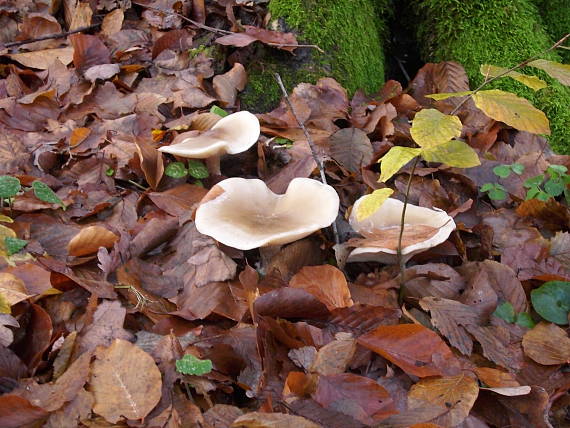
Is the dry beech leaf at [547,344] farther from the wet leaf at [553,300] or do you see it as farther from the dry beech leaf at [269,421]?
the dry beech leaf at [269,421]

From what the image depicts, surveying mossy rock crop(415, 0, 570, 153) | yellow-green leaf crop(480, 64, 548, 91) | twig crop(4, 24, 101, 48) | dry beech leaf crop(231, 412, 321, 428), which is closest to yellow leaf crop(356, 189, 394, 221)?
yellow-green leaf crop(480, 64, 548, 91)

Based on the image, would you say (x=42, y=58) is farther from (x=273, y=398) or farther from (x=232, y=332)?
(x=273, y=398)

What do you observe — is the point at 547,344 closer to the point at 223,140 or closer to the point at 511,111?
the point at 511,111

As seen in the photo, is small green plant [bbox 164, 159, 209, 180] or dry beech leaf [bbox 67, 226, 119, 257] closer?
dry beech leaf [bbox 67, 226, 119, 257]

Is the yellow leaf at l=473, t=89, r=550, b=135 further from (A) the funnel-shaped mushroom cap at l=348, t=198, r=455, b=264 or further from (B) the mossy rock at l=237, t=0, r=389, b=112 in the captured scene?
(B) the mossy rock at l=237, t=0, r=389, b=112

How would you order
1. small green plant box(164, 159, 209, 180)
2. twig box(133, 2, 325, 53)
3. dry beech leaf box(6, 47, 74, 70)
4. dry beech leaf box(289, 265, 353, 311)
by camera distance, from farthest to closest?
dry beech leaf box(6, 47, 74, 70) → twig box(133, 2, 325, 53) → small green plant box(164, 159, 209, 180) → dry beech leaf box(289, 265, 353, 311)

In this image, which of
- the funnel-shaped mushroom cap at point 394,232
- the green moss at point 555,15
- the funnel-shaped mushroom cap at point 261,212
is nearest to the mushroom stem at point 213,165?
the funnel-shaped mushroom cap at point 261,212
